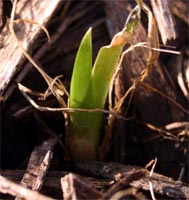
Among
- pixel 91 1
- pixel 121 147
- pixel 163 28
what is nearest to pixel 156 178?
pixel 121 147

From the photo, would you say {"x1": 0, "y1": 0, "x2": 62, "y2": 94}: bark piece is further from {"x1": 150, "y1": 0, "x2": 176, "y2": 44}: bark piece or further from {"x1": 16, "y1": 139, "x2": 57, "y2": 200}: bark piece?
{"x1": 150, "y1": 0, "x2": 176, "y2": 44}: bark piece

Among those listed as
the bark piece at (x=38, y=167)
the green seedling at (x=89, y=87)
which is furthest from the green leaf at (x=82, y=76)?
the bark piece at (x=38, y=167)

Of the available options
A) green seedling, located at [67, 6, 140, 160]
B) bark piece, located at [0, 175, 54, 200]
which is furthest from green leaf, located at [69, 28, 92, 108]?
bark piece, located at [0, 175, 54, 200]

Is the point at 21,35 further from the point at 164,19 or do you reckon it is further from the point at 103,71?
the point at 164,19

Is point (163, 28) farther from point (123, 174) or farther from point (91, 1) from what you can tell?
point (123, 174)

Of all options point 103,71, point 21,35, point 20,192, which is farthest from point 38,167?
point 21,35

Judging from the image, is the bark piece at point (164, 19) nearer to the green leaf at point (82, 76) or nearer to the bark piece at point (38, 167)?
the green leaf at point (82, 76)

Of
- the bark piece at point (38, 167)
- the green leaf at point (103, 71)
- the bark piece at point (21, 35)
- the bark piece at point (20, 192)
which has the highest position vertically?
the bark piece at point (21, 35)

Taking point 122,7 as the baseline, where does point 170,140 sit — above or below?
below
